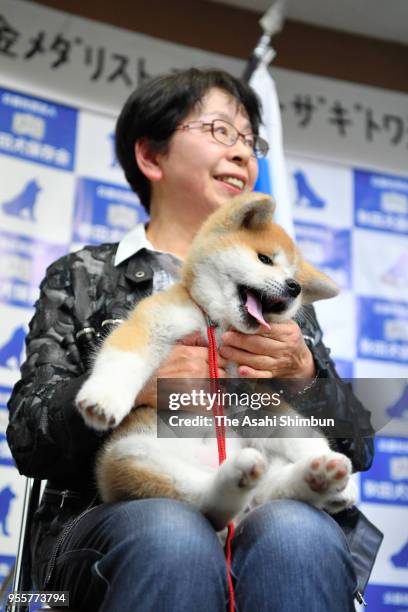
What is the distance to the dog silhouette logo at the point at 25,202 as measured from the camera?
2.56 metres

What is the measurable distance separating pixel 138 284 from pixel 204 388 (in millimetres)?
319

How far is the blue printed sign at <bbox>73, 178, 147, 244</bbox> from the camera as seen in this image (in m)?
2.67

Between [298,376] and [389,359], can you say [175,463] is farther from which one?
[389,359]

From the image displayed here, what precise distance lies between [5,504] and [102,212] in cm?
106

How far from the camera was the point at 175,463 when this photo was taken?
1087mm

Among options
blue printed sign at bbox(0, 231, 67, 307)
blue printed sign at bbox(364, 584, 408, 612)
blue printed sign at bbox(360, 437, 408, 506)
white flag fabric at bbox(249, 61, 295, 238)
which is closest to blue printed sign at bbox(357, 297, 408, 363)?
blue printed sign at bbox(360, 437, 408, 506)

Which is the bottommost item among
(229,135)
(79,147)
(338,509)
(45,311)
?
(338,509)

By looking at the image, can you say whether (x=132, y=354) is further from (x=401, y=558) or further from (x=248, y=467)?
(x=401, y=558)

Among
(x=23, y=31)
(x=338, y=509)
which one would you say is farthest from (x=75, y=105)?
(x=338, y=509)

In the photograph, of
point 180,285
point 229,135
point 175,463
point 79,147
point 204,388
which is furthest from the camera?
point 79,147

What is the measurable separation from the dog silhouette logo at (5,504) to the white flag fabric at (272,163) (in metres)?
1.19

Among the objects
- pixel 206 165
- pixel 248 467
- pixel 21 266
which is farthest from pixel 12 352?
pixel 248 467

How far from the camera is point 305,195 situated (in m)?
2.99

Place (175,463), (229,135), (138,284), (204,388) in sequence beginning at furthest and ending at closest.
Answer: (229,135), (138,284), (204,388), (175,463)
